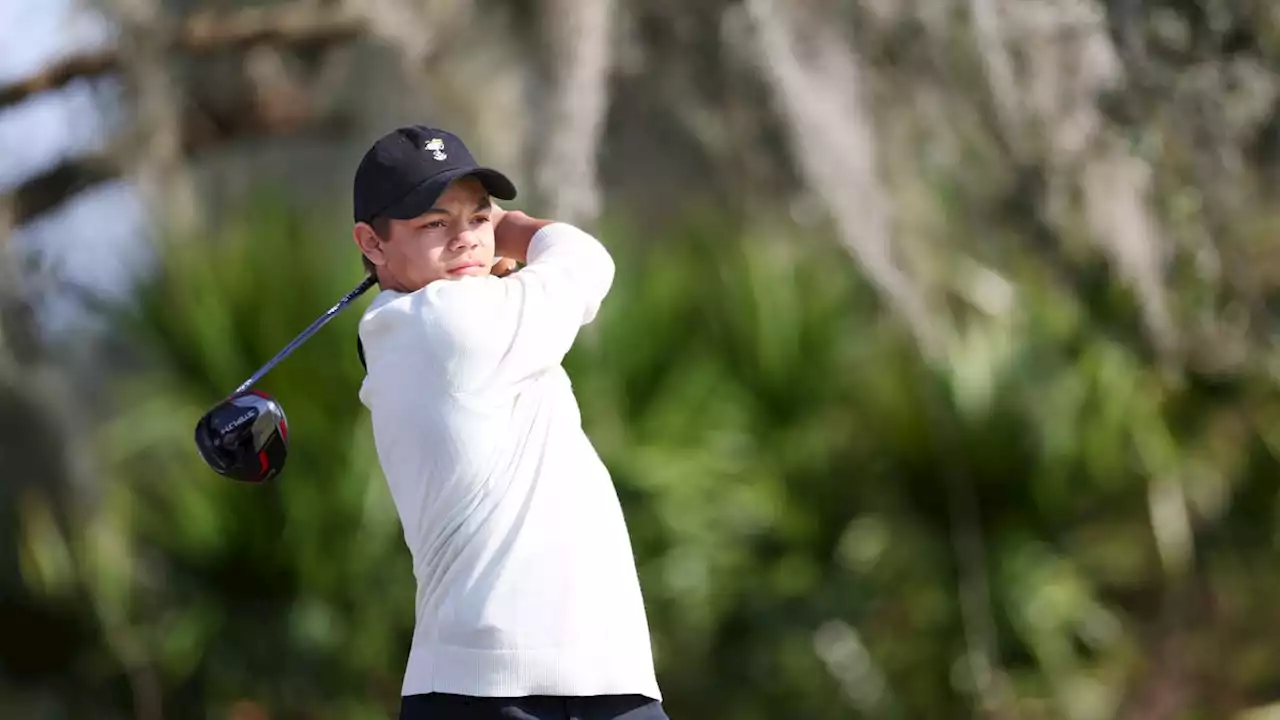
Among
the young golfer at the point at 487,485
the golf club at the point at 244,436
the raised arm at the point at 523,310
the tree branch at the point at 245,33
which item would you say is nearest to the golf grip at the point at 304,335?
the golf club at the point at 244,436

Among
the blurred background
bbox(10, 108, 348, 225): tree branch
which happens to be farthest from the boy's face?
bbox(10, 108, 348, 225): tree branch

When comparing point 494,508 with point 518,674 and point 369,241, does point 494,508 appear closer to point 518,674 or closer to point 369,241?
point 518,674

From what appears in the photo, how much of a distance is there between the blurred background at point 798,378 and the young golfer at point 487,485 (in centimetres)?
389

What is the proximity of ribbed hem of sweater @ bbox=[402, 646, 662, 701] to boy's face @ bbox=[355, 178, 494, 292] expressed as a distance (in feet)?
1.93

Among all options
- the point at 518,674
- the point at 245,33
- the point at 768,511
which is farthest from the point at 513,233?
the point at 245,33

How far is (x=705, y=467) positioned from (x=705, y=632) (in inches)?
24.7

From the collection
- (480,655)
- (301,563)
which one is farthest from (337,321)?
(480,655)

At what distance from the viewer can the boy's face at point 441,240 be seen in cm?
283

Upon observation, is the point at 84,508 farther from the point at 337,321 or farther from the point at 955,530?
the point at 955,530

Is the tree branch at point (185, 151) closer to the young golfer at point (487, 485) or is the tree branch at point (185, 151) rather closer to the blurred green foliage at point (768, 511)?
the blurred green foliage at point (768, 511)

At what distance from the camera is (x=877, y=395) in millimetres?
7102

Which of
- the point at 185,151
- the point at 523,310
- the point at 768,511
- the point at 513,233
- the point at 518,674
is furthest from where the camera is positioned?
the point at 185,151

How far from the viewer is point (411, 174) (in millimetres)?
2785

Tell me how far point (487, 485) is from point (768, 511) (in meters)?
4.34
